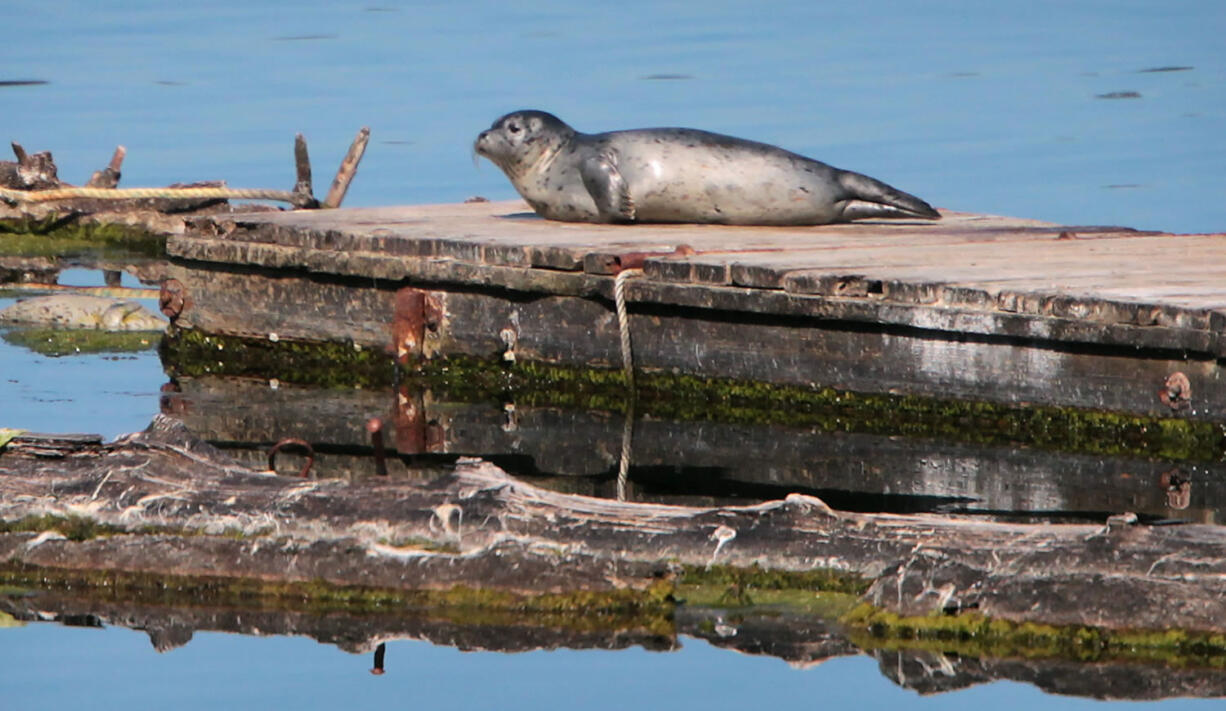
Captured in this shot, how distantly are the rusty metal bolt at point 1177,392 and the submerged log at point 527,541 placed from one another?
6.93 feet

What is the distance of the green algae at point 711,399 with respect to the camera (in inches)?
323

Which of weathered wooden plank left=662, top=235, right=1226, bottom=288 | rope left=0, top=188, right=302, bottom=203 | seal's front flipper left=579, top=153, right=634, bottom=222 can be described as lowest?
weathered wooden plank left=662, top=235, right=1226, bottom=288

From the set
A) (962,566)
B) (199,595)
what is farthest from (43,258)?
(962,566)

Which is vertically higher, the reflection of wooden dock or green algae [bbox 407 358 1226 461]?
the reflection of wooden dock

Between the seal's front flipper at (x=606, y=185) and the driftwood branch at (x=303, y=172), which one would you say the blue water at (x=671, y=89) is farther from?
the seal's front flipper at (x=606, y=185)

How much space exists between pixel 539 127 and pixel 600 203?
0.45 m

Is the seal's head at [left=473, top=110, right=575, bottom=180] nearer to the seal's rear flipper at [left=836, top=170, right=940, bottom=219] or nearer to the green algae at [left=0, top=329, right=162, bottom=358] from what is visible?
the seal's rear flipper at [left=836, top=170, right=940, bottom=219]

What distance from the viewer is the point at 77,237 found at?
1512cm

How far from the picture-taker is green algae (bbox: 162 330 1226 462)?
26.9ft

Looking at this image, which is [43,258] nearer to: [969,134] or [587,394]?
[587,394]

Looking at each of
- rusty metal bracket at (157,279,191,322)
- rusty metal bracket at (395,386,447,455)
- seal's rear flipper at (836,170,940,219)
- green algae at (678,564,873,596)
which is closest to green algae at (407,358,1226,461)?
rusty metal bracket at (395,386,447,455)

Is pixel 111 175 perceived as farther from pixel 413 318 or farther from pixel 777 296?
pixel 777 296

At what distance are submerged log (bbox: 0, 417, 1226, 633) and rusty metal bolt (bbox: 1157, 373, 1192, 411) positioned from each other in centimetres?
211

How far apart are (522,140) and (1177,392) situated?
11.3 feet
